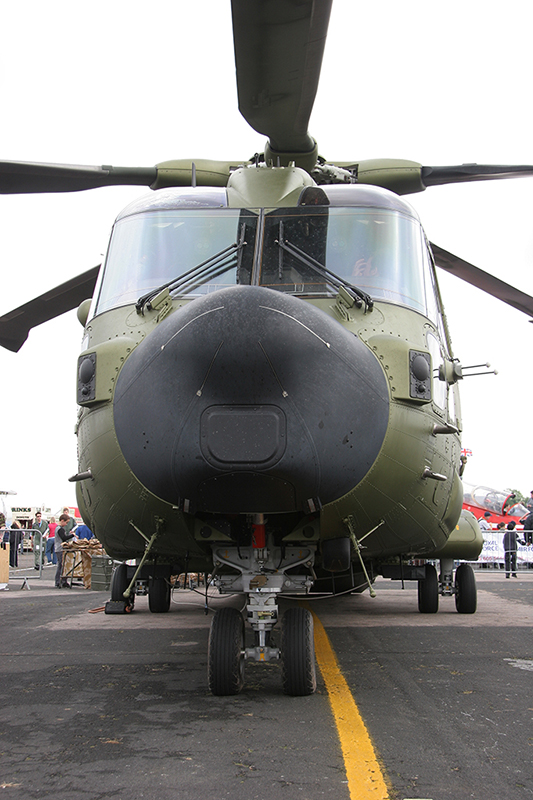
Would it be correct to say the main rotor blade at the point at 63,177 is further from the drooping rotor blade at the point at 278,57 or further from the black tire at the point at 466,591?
the black tire at the point at 466,591

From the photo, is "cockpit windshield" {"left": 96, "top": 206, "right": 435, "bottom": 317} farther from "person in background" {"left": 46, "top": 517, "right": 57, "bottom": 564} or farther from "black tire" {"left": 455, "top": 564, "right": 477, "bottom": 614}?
"person in background" {"left": 46, "top": 517, "right": 57, "bottom": 564}

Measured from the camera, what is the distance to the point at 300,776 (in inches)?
118

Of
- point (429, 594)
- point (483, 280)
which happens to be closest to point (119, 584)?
point (429, 594)

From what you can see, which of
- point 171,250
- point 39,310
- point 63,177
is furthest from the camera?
point 39,310

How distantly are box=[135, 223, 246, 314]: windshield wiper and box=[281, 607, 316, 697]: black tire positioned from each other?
2120 mm

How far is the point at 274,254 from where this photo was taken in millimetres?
5074

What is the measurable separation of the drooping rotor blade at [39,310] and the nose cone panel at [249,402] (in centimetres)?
359

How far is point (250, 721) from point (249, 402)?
1653 mm

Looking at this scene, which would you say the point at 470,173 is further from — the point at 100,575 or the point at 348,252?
the point at 100,575

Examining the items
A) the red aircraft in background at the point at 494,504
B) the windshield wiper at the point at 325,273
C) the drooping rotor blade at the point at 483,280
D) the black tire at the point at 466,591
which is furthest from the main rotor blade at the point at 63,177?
the red aircraft in background at the point at 494,504

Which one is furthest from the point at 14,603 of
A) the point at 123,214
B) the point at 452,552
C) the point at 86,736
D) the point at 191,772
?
the point at 191,772

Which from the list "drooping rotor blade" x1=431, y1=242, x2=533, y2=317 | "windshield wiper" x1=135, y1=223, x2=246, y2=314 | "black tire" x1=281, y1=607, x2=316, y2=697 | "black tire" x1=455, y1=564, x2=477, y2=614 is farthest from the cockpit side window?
"black tire" x1=455, y1=564, x2=477, y2=614

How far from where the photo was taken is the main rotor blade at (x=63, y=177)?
6422 mm

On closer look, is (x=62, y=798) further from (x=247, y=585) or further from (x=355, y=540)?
(x=355, y=540)
